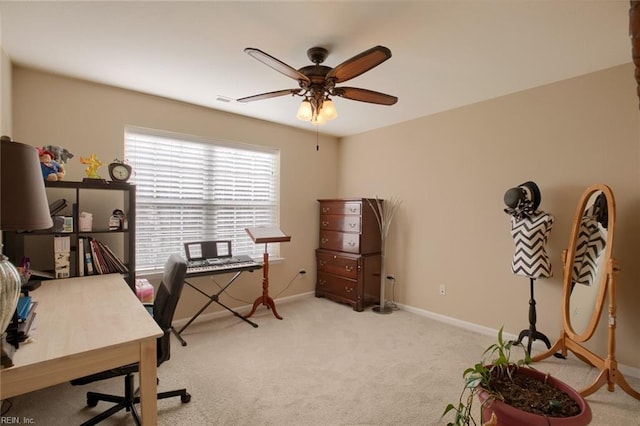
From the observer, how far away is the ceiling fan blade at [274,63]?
1.60 metres

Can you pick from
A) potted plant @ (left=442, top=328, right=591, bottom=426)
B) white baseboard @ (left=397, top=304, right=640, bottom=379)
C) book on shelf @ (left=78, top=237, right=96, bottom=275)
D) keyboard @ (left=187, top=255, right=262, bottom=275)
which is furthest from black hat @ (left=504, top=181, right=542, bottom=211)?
book on shelf @ (left=78, top=237, right=96, bottom=275)

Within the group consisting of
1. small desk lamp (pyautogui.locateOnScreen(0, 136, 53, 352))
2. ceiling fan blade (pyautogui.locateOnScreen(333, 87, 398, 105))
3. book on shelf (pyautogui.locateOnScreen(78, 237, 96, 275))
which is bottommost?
book on shelf (pyautogui.locateOnScreen(78, 237, 96, 275))

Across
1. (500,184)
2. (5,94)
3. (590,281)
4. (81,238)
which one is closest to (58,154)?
(5,94)

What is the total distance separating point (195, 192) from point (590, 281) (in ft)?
12.5

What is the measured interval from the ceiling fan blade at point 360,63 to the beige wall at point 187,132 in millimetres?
2094

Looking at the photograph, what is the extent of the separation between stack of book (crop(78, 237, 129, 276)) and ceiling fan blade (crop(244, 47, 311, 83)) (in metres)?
1.98

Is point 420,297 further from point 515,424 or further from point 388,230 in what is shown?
point 515,424

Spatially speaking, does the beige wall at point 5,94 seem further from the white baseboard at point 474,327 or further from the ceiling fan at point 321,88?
the white baseboard at point 474,327

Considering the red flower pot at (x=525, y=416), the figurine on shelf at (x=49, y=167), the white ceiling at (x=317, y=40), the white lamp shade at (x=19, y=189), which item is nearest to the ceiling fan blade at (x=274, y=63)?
the white ceiling at (x=317, y=40)

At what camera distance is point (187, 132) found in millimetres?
3361

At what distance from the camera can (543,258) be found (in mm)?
2602

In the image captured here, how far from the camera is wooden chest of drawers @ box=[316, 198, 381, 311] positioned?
392cm

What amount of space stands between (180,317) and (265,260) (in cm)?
109

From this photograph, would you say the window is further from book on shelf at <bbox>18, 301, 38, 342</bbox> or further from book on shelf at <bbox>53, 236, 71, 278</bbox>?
book on shelf at <bbox>18, 301, 38, 342</bbox>
